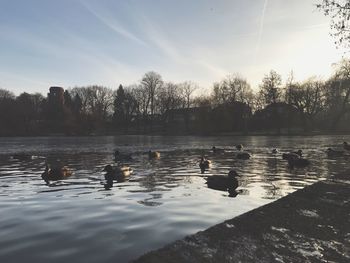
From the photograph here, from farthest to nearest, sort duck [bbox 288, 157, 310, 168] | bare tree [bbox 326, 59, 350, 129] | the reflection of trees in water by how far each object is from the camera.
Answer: bare tree [bbox 326, 59, 350, 129] < duck [bbox 288, 157, 310, 168] < the reflection of trees in water

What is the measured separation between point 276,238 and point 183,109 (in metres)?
134

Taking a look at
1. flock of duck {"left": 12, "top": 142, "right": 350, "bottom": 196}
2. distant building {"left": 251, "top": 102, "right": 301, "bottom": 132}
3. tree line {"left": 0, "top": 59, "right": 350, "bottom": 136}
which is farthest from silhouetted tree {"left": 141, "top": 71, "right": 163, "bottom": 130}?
flock of duck {"left": 12, "top": 142, "right": 350, "bottom": 196}

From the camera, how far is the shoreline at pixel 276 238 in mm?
8242

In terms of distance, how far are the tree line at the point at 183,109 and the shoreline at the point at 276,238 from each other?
8667 centimetres

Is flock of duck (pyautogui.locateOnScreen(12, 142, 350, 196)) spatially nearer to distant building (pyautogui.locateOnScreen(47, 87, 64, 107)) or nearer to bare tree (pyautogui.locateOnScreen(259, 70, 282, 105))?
bare tree (pyautogui.locateOnScreen(259, 70, 282, 105))

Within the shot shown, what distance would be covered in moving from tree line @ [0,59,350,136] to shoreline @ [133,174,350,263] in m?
86.7

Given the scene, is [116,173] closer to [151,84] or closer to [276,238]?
[276,238]

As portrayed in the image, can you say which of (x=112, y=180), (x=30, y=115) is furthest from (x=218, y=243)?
(x=30, y=115)

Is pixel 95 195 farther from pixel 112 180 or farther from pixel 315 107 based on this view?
pixel 315 107

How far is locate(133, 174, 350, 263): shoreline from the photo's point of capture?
8242 millimetres

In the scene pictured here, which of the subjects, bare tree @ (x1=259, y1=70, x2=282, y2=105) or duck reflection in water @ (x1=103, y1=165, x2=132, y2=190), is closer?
duck reflection in water @ (x1=103, y1=165, x2=132, y2=190)

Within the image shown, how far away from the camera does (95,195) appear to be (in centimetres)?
1828

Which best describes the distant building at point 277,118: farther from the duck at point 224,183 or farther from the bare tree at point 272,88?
the duck at point 224,183

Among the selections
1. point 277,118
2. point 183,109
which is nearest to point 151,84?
point 183,109
